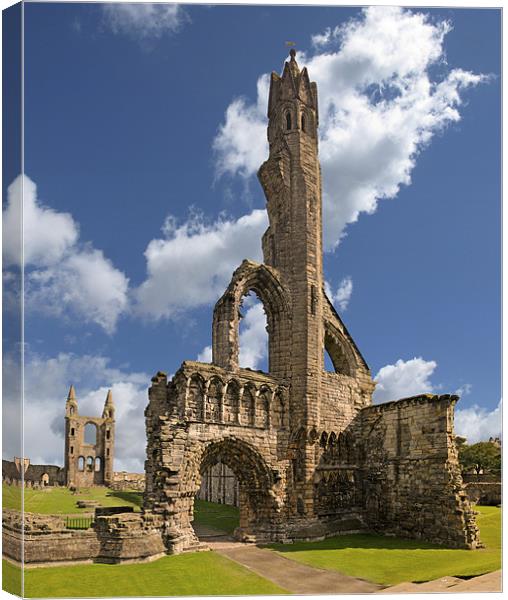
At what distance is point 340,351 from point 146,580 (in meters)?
14.0

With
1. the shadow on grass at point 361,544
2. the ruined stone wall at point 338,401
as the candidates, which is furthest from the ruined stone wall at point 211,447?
the ruined stone wall at point 338,401

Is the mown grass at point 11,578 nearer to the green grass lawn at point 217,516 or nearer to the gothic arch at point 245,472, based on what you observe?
the gothic arch at point 245,472

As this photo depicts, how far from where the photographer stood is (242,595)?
1284 centimetres

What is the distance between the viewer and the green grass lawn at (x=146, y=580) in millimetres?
12852

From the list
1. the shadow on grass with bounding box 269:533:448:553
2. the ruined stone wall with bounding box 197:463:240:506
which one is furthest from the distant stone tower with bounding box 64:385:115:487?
the shadow on grass with bounding box 269:533:448:553

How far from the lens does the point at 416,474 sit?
21047mm

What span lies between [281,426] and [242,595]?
32.4 ft

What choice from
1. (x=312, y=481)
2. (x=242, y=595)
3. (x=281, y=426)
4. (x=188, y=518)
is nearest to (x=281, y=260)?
(x=281, y=426)

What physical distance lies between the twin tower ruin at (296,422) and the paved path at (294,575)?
75.8 inches

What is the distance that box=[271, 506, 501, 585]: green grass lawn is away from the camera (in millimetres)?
14445

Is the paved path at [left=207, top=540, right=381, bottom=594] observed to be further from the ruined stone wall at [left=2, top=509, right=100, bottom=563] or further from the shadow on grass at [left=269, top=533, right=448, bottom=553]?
the ruined stone wall at [left=2, top=509, right=100, bottom=563]

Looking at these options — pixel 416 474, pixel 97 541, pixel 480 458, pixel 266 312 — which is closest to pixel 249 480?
pixel 416 474

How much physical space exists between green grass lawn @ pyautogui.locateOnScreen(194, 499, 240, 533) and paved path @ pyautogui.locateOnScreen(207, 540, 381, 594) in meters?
6.61

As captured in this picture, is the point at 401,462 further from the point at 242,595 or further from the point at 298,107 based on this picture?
the point at 298,107
